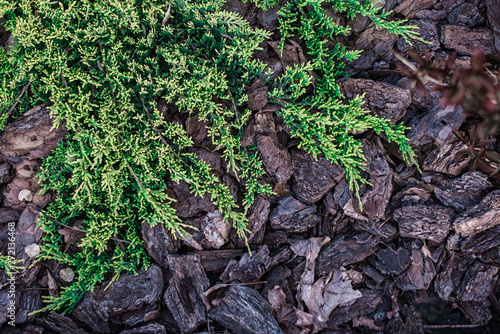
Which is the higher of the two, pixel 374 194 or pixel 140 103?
pixel 140 103

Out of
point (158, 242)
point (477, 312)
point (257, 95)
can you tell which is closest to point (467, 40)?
point (257, 95)

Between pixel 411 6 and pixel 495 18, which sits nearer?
pixel 495 18

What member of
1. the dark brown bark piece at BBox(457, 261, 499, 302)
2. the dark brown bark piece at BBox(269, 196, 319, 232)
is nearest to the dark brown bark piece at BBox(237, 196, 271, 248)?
the dark brown bark piece at BBox(269, 196, 319, 232)

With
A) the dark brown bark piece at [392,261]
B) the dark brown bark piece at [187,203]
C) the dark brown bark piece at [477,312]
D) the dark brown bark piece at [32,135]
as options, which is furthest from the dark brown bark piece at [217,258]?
the dark brown bark piece at [477,312]

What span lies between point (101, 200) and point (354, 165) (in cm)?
303

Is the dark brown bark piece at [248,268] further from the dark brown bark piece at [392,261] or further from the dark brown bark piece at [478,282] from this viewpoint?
the dark brown bark piece at [478,282]

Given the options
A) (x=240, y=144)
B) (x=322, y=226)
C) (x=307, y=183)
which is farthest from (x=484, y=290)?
(x=240, y=144)

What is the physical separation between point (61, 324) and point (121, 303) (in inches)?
27.7

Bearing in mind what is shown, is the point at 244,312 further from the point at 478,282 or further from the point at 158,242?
the point at 478,282

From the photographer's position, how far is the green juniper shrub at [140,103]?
11.4 ft

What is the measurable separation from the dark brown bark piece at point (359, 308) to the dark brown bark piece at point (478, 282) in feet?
3.12

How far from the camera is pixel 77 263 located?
372cm

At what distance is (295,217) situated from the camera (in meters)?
3.84

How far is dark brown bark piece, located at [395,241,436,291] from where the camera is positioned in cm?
371
